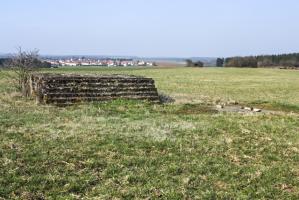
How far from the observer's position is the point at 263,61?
111750 millimetres

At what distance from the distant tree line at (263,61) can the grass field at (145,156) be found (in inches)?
3459

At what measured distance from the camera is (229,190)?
865 centimetres

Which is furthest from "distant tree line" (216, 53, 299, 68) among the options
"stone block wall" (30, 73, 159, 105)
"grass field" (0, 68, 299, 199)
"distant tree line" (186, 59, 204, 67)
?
"grass field" (0, 68, 299, 199)

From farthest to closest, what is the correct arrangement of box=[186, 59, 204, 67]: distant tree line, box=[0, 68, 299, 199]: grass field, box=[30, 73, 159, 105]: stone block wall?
box=[186, 59, 204, 67]: distant tree line, box=[30, 73, 159, 105]: stone block wall, box=[0, 68, 299, 199]: grass field

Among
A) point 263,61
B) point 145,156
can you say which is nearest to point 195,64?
point 263,61

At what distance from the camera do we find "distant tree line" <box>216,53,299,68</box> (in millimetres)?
103750

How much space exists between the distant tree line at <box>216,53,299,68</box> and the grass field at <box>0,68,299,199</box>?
288ft

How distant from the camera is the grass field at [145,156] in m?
8.48

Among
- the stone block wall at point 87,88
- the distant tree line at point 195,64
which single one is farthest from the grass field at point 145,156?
the distant tree line at point 195,64

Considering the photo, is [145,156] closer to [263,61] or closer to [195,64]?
[195,64]

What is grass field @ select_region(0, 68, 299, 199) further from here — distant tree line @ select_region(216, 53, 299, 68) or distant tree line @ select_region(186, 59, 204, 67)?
distant tree line @ select_region(216, 53, 299, 68)

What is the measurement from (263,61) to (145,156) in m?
105

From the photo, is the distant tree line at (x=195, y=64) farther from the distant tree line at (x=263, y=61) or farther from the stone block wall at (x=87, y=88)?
the stone block wall at (x=87, y=88)

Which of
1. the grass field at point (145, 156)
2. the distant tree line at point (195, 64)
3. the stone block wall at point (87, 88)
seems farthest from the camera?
the distant tree line at point (195, 64)
